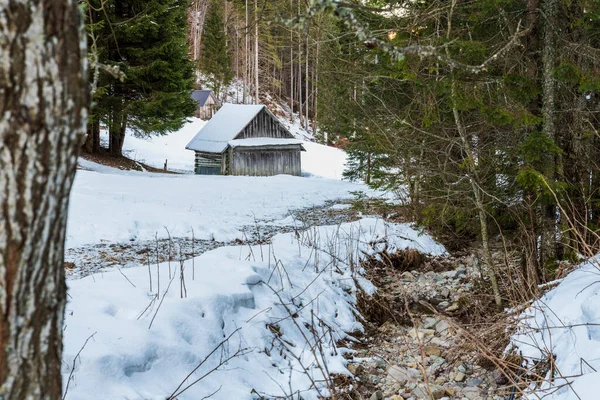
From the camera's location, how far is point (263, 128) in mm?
29109

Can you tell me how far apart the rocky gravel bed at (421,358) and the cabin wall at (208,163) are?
70.2 feet

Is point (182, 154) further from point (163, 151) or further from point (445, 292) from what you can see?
point (445, 292)

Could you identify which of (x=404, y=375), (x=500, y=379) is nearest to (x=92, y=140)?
(x=404, y=375)

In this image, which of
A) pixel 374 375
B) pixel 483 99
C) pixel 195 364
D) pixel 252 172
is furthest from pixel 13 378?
pixel 252 172

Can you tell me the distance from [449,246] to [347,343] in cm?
537

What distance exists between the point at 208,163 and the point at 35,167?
91.6 feet

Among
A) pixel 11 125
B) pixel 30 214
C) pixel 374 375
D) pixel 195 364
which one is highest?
pixel 11 125

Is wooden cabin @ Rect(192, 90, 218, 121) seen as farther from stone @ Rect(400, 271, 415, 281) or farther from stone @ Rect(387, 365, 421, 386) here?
stone @ Rect(387, 365, 421, 386)

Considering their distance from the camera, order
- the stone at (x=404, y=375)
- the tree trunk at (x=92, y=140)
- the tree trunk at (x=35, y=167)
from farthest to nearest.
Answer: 1. the tree trunk at (x=92, y=140)
2. the stone at (x=404, y=375)
3. the tree trunk at (x=35, y=167)

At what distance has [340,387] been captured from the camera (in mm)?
4520

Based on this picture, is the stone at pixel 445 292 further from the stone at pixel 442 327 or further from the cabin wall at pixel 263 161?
the cabin wall at pixel 263 161

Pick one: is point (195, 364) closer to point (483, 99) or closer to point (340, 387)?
point (340, 387)

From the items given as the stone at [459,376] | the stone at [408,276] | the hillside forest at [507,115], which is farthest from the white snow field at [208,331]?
the hillside forest at [507,115]

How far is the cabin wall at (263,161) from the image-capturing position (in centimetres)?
2747
